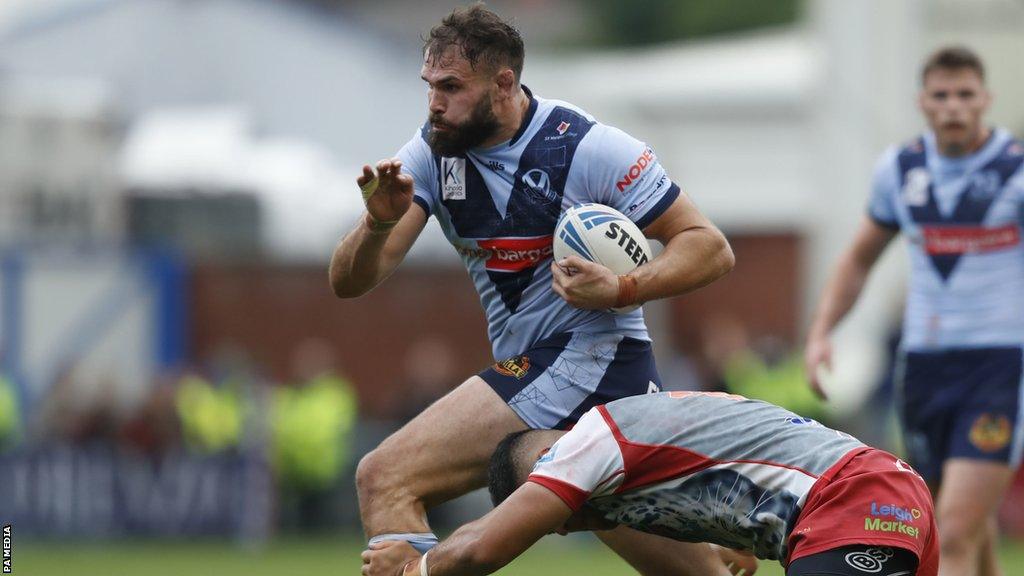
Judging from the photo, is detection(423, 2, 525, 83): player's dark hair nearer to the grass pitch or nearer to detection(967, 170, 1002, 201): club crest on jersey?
detection(967, 170, 1002, 201): club crest on jersey

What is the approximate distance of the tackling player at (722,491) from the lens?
5.89 metres

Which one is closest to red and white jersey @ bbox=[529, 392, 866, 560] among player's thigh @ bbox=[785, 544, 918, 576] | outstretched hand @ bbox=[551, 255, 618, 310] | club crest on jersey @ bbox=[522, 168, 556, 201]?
player's thigh @ bbox=[785, 544, 918, 576]

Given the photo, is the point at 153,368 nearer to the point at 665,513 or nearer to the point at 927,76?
the point at 927,76

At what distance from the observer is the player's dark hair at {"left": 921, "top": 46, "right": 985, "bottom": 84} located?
827 centimetres

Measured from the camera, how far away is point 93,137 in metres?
23.2

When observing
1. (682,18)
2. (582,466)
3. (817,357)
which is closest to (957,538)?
(817,357)

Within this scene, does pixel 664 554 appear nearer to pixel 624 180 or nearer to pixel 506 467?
pixel 506 467

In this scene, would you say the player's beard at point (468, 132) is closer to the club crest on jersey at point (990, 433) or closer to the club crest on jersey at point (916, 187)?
the club crest on jersey at point (916, 187)

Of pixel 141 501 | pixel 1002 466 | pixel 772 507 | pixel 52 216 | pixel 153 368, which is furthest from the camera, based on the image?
pixel 52 216

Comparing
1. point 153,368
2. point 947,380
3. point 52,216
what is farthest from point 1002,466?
point 52,216

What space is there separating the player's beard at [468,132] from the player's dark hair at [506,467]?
43.9 inches

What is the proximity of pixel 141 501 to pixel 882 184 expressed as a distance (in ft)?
33.8

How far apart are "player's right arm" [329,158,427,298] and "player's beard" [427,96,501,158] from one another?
180 mm

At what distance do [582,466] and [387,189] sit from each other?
Answer: 1307 millimetres
